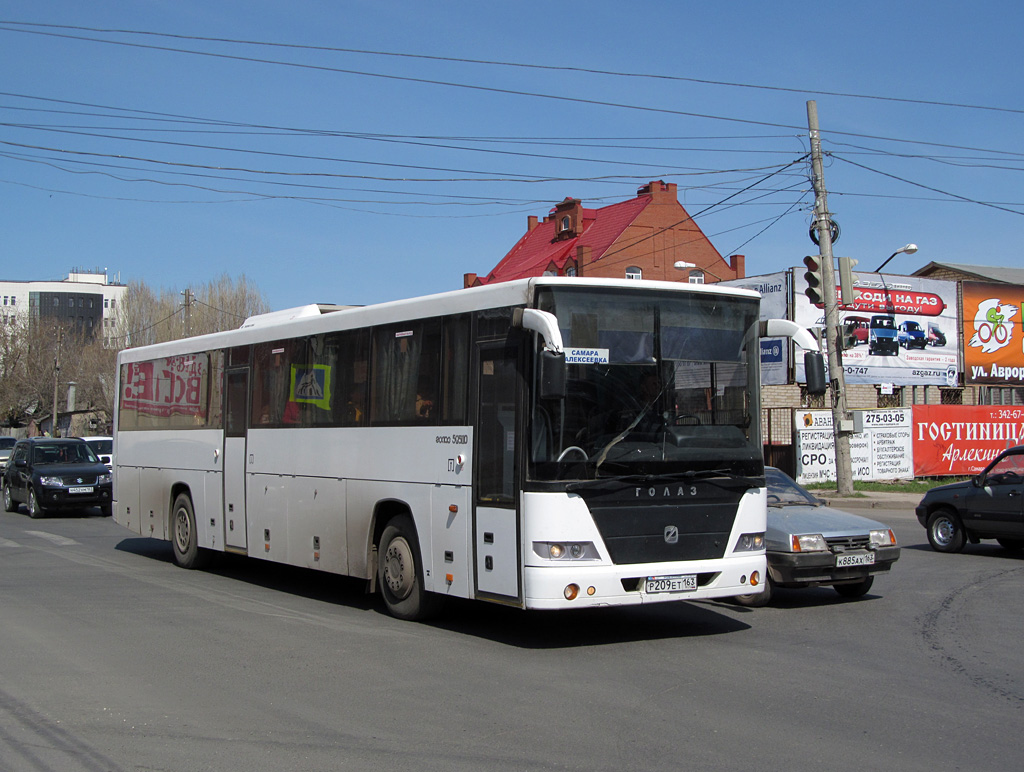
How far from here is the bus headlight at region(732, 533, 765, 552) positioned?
29.0 feet

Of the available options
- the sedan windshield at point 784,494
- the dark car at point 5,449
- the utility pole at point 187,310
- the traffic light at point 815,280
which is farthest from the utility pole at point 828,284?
the utility pole at point 187,310

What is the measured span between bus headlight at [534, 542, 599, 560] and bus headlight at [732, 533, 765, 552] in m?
1.45

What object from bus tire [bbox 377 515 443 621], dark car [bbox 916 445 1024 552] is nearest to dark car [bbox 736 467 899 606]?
bus tire [bbox 377 515 443 621]

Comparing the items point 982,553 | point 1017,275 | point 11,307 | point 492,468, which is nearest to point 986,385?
point 1017,275

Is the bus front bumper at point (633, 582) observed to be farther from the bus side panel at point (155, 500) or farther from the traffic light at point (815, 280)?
the traffic light at point (815, 280)

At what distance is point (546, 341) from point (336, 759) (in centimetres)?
343

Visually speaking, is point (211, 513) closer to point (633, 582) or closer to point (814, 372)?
point (633, 582)

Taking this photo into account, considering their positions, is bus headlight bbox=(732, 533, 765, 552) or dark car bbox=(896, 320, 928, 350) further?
dark car bbox=(896, 320, 928, 350)

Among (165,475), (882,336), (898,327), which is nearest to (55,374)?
(882,336)

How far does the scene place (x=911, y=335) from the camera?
3512 centimetres

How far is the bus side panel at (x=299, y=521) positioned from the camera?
35.4 ft

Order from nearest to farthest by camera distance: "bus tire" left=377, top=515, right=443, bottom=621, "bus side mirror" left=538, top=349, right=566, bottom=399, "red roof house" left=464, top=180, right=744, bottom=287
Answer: "bus side mirror" left=538, top=349, right=566, bottom=399 < "bus tire" left=377, top=515, right=443, bottom=621 < "red roof house" left=464, top=180, right=744, bottom=287

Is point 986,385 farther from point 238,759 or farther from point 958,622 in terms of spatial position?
point 238,759

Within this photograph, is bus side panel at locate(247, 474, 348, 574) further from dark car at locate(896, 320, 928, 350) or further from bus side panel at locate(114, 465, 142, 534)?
dark car at locate(896, 320, 928, 350)
